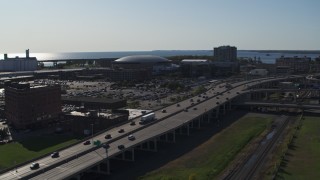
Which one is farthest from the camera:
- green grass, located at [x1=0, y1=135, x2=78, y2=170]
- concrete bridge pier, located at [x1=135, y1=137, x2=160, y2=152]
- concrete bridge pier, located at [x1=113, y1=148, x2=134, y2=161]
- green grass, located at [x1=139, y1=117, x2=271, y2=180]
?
concrete bridge pier, located at [x1=135, y1=137, x2=160, y2=152]

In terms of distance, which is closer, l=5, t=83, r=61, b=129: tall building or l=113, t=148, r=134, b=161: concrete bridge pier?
l=113, t=148, r=134, b=161: concrete bridge pier

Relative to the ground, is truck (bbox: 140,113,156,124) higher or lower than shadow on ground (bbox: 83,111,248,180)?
higher

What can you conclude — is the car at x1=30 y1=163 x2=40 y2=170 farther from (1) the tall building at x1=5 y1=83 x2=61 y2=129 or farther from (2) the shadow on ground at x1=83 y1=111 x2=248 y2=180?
(1) the tall building at x1=5 y1=83 x2=61 y2=129

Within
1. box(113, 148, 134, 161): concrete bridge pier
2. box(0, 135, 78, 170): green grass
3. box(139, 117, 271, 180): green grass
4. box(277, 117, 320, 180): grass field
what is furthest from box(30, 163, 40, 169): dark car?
box(277, 117, 320, 180): grass field

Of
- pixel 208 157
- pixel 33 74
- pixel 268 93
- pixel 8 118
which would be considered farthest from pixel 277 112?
pixel 33 74

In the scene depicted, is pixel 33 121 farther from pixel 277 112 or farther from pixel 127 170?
pixel 277 112
